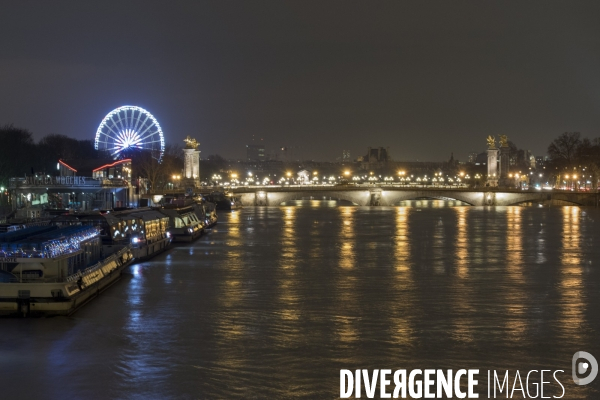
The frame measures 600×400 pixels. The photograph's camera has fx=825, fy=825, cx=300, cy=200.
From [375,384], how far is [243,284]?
1442 centimetres

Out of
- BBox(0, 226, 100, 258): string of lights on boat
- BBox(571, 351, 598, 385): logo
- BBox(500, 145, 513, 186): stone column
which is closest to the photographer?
BBox(571, 351, 598, 385): logo

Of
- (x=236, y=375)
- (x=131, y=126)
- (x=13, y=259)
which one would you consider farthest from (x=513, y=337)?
(x=131, y=126)

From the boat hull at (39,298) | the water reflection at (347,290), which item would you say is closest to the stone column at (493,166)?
the water reflection at (347,290)

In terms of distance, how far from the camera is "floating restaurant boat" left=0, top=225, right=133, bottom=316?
74.8 ft

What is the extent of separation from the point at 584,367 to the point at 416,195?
95044 mm

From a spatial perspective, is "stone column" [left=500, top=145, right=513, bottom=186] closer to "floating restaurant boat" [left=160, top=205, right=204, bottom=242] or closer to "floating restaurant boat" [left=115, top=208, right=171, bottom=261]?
"floating restaurant boat" [left=160, top=205, right=204, bottom=242]

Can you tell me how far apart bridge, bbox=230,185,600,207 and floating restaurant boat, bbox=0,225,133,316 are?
7978 cm

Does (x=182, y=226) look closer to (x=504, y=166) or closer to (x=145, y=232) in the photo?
(x=145, y=232)

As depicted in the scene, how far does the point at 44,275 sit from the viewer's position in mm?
23984

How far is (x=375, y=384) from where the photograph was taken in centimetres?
1655

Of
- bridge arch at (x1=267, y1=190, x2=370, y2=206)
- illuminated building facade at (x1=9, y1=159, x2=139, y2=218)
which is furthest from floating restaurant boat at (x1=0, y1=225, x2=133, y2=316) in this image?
bridge arch at (x1=267, y1=190, x2=370, y2=206)

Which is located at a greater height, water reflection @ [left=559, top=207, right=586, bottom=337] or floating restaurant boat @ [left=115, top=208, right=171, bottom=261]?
floating restaurant boat @ [left=115, top=208, right=171, bottom=261]

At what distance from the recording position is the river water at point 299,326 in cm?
1711

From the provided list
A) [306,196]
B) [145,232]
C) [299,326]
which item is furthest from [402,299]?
[306,196]
